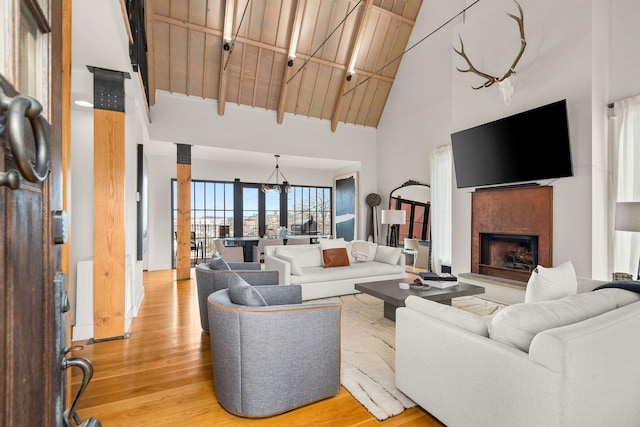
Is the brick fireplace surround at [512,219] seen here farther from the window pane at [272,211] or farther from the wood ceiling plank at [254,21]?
the window pane at [272,211]

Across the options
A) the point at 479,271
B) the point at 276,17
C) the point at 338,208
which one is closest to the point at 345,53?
the point at 276,17

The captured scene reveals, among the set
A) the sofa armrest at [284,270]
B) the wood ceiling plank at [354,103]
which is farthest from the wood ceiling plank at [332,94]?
the sofa armrest at [284,270]

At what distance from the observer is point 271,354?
6.17 feet

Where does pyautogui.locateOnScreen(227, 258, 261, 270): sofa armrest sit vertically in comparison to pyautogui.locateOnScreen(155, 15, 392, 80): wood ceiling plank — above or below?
below

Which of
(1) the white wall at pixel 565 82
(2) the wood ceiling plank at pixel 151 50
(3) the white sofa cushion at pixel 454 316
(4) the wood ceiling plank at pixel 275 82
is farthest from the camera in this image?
(4) the wood ceiling plank at pixel 275 82

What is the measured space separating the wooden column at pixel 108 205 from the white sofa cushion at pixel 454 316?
9.36 ft

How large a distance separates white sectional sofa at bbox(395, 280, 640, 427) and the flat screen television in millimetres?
2596

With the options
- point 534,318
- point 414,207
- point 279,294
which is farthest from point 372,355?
point 414,207

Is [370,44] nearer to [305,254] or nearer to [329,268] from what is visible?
[305,254]

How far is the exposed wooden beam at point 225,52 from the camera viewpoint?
5.39 m

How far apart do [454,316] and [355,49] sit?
621cm

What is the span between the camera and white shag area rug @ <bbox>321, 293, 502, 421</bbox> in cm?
208

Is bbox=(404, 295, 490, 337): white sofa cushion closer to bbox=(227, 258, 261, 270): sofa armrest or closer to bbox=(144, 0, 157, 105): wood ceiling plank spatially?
bbox=(227, 258, 261, 270): sofa armrest

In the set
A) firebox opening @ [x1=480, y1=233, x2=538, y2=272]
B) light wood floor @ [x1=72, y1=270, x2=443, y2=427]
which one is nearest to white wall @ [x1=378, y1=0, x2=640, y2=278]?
firebox opening @ [x1=480, y1=233, x2=538, y2=272]
